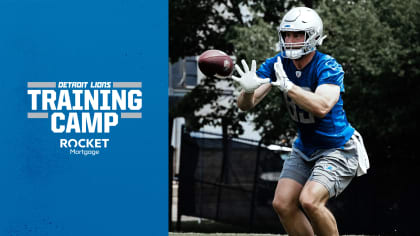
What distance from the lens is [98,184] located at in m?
4.46

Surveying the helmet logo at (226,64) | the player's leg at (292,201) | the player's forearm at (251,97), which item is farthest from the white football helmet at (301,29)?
the player's leg at (292,201)

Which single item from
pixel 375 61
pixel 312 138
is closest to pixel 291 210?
pixel 312 138

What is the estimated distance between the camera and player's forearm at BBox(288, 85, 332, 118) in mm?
4496

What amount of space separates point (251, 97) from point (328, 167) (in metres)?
0.74

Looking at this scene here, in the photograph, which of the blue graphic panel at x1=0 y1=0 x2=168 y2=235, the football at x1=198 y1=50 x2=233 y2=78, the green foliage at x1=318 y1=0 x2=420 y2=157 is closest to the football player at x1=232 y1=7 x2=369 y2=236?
the football at x1=198 y1=50 x2=233 y2=78

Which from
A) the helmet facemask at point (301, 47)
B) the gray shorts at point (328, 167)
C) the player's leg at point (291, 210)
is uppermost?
the helmet facemask at point (301, 47)

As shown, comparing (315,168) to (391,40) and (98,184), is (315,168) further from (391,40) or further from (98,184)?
(391,40)

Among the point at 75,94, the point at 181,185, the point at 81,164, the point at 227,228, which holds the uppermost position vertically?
the point at 75,94

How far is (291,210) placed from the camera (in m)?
4.90

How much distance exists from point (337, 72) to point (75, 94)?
1814 mm

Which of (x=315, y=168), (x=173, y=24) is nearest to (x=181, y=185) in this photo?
(x=173, y=24)

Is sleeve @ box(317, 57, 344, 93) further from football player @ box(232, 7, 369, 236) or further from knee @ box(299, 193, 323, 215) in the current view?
knee @ box(299, 193, 323, 215)

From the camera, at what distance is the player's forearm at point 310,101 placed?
14.8ft

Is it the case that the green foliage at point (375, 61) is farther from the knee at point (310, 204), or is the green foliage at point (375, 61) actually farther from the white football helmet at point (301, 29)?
the knee at point (310, 204)
